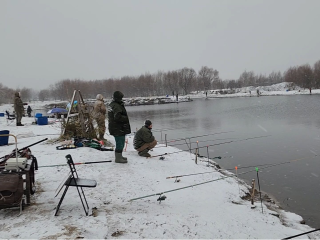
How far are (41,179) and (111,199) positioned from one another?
1.77m

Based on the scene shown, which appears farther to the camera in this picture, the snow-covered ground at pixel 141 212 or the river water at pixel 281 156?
the river water at pixel 281 156

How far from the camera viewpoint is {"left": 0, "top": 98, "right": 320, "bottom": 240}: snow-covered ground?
323cm

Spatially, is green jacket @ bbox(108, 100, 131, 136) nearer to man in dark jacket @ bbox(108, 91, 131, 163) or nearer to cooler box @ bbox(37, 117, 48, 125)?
man in dark jacket @ bbox(108, 91, 131, 163)

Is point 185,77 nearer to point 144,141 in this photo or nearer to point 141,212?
point 144,141

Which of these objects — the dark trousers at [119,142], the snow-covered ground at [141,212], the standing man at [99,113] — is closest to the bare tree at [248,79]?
the standing man at [99,113]

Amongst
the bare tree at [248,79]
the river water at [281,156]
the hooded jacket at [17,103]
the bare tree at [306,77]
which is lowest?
the river water at [281,156]

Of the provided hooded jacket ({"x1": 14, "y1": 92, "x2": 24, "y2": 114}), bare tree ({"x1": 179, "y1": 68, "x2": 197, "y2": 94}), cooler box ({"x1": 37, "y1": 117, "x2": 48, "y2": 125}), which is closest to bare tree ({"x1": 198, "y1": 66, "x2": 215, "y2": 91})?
bare tree ({"x1": 179, "y1": 68, "x2": 197, "y2": 94})

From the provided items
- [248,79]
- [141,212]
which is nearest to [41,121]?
[141,212]

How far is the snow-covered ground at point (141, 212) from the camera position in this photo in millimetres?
3229

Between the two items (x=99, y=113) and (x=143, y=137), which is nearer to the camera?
(x=143, y=137)

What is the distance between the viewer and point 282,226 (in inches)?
161

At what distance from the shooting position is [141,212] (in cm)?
389

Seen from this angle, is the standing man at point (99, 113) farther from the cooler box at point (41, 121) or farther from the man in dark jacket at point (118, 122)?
the cooler box at point (41, 121)

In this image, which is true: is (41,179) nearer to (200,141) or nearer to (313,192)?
(313,192)
